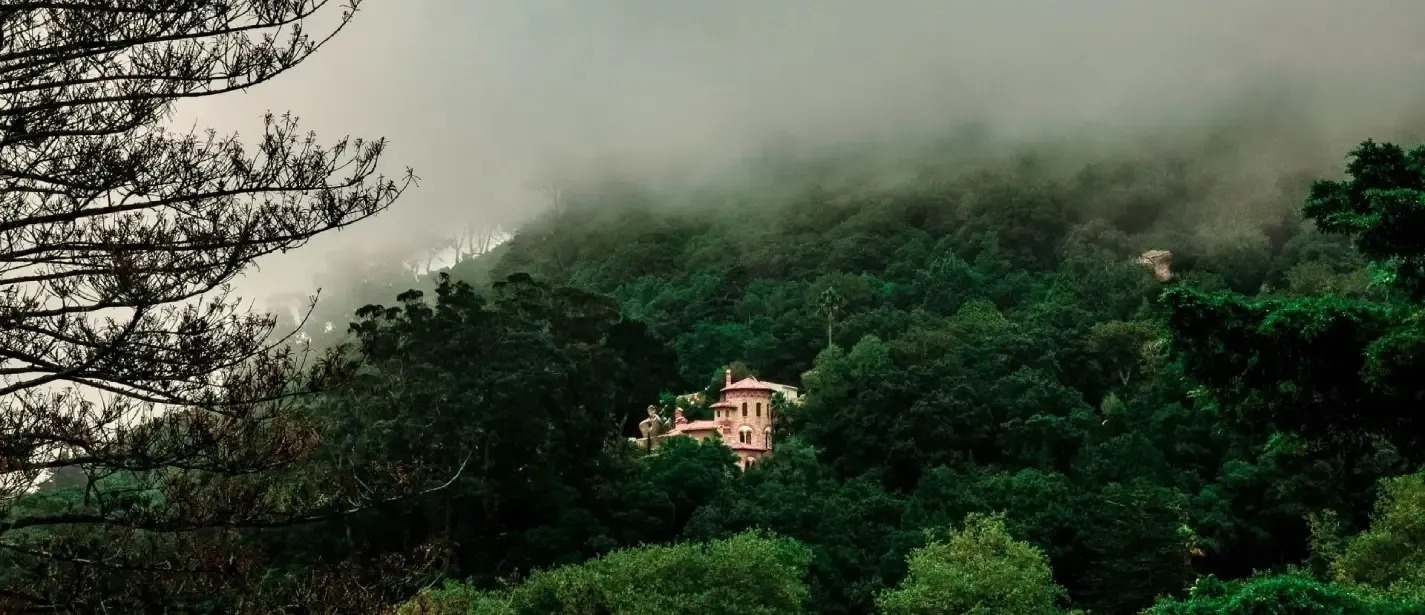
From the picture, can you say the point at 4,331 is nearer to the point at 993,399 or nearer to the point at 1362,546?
the point at 1362,546

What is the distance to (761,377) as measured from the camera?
5600 cm

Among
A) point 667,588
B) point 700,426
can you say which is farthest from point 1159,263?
point 667,588

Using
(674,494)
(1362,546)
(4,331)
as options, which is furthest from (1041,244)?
(4,331)

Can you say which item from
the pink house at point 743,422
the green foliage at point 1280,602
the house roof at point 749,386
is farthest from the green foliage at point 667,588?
the house roof at point 749,386

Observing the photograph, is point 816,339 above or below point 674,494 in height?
above

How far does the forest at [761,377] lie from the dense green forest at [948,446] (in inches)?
3.3

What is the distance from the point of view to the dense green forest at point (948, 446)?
10.1 meters

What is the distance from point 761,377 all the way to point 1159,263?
74.4 ft

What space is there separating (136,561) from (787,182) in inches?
3536

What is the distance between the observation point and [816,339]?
5784 centimetres

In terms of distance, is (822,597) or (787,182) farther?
(787,182)

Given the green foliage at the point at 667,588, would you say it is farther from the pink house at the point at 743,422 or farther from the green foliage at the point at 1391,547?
the pink house at the point at 743,422

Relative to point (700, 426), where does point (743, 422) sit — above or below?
above

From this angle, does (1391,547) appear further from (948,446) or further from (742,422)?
(742,422)
